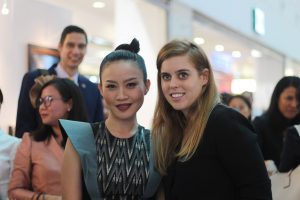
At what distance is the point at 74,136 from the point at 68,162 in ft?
0.37

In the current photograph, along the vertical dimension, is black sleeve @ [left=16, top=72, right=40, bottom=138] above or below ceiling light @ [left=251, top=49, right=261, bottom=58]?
below

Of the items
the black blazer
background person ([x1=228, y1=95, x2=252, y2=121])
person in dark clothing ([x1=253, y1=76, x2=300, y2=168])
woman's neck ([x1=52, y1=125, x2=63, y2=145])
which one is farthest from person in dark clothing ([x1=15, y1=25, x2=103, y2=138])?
background person ([x1=228, y1=95, x2=252, y2=121])

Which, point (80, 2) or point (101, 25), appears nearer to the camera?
point (80, 2)

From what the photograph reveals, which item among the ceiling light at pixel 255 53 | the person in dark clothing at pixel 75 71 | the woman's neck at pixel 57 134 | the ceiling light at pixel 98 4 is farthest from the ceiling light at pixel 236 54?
the woman's neck at pixel 57 134

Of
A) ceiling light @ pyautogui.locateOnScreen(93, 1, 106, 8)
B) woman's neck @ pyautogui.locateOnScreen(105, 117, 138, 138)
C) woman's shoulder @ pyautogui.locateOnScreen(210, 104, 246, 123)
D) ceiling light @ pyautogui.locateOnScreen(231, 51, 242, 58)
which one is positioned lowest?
woman's neck @ pyautogui.locateOnScreen(105, 117, 138, 138)

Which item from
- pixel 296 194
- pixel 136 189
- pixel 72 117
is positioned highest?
pixel 72 117

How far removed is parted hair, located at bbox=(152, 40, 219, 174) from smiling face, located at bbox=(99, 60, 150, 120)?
0.16m

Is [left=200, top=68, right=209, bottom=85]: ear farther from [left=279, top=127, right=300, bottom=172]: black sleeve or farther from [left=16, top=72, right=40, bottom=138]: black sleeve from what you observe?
[left=16, top=72, right=40, bottom=138]: black sleeve

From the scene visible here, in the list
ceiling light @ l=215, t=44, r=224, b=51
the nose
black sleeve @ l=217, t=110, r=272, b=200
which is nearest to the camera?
black sleeve @ l=217, t=110, r=272, b=200

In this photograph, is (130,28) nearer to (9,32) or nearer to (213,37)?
(9,32)

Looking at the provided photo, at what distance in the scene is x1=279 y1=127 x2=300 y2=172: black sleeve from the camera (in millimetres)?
2928

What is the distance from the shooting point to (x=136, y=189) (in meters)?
1.94

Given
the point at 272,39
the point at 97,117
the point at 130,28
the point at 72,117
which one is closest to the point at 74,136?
the point at 72,117

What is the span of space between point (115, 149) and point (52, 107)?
957 millimetres
